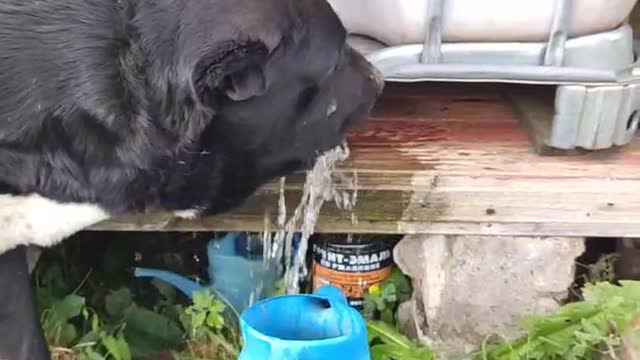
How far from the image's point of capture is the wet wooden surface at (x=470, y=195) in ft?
7.09

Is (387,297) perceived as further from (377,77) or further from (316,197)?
(377,77)

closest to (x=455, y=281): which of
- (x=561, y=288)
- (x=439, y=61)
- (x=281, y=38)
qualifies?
(x=561, y=288)

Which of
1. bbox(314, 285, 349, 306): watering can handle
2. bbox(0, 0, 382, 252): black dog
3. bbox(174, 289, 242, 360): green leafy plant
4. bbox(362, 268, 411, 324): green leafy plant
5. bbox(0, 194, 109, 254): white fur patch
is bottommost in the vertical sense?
bbox(174, 289, 242, 360): green leafy plant

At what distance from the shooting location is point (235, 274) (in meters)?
2.36

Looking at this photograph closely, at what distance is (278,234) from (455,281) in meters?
0.32

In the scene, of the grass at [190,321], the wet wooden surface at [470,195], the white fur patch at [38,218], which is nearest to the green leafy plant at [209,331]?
the grass at [190,321]

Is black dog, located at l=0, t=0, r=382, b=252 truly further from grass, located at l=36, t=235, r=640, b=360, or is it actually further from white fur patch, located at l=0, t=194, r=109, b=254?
grass, located at l=36, t=235, r=640, b=360

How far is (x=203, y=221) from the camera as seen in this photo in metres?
2.21

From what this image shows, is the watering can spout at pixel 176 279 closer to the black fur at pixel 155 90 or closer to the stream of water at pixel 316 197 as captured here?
the stream of water at pixel 316 197

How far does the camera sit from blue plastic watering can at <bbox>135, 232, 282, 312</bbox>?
7.71ft

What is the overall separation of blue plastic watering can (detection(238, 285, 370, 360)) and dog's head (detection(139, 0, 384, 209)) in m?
0.20

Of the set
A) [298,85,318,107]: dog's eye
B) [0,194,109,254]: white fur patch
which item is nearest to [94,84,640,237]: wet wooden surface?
[0,194,109,254]: white fur patch

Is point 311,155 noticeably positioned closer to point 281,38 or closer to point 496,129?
point 281,38

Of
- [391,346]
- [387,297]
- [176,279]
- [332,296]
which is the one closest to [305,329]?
[332,296]
